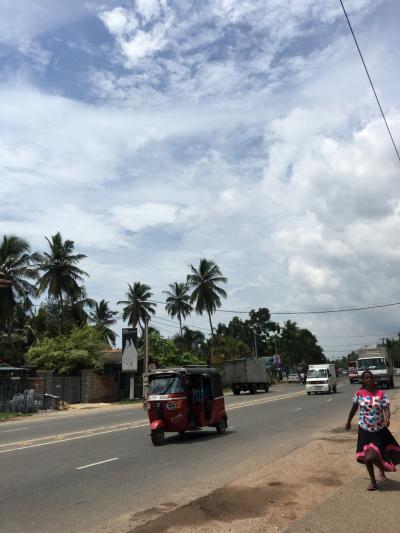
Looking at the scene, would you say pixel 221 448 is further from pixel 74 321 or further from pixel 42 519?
pixel 74 321

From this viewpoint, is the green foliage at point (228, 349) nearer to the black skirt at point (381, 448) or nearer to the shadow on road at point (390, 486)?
the shadow on road at point (390, 486)

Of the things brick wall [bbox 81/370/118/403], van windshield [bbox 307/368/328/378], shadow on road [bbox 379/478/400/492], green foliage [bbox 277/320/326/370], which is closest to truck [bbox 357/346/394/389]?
van windshield [bbox 307/368/328/378]

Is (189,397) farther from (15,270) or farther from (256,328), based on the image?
(256,328)

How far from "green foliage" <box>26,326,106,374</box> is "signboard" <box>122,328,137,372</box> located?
7.29ft

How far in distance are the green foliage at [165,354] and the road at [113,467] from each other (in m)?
27.9

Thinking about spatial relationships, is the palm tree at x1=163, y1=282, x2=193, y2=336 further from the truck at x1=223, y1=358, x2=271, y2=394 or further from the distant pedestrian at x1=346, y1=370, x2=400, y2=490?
the distant pedestrian at x1=346, y1=370, x2=400, y2=490

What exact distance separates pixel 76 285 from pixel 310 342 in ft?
251

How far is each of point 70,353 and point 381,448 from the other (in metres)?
35.9

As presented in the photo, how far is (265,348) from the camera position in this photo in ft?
345

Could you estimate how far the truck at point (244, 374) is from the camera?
4259 centimetres

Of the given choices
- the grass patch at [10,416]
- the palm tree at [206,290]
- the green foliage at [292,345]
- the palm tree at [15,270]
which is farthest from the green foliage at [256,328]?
the grass patch at [10,416]

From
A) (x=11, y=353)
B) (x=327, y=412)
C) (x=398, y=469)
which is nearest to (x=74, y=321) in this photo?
(x=11, y=353)

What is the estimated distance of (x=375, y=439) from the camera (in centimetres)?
711

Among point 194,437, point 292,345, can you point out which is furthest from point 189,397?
point 292,345
